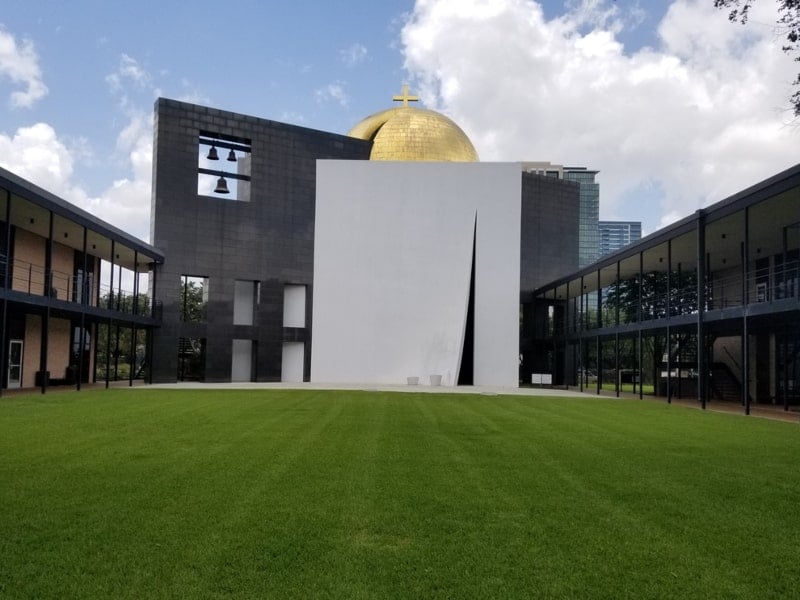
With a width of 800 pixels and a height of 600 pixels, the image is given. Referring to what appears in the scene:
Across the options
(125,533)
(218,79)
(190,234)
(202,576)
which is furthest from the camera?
(190,234)

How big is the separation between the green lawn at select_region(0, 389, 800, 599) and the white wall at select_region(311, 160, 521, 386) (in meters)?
20.9

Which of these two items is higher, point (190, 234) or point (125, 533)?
point (190, 234)

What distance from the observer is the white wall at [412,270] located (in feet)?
104

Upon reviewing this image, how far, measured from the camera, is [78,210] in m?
20.7

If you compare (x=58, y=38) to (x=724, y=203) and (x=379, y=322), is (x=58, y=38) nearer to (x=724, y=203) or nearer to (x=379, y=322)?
(x=724, y=203)

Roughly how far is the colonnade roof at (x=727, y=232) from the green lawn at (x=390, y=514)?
7.46 meters

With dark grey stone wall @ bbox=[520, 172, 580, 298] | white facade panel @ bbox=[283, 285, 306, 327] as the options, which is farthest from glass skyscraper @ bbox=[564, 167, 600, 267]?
white facade panel @ bbox=[283, 285, 306, 327]

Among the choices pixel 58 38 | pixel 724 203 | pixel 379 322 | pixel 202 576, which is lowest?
pixel 202 576

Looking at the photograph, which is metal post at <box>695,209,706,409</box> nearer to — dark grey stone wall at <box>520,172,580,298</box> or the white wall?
the white wall

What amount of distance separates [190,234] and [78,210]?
999cm

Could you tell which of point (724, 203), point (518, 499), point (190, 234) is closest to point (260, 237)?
point (190, 234)

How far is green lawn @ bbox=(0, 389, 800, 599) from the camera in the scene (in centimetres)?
388

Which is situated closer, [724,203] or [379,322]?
[724,203]

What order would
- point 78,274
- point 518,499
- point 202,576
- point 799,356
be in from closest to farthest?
point 202,576
point 518,499
point 799,356
point 78,274
